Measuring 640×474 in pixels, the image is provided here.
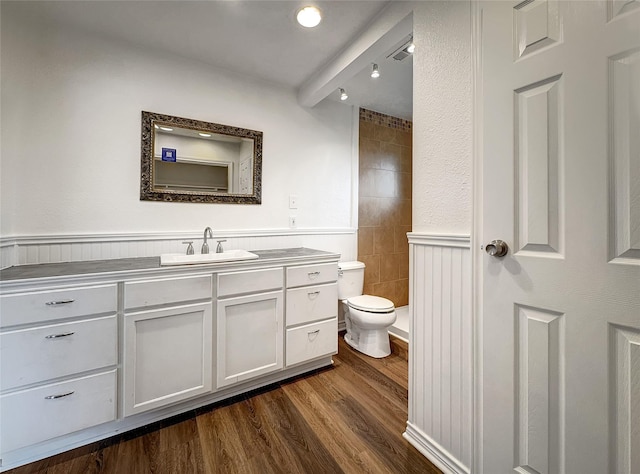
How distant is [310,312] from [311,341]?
0.21 m

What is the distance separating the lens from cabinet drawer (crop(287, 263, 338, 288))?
1.85 meters

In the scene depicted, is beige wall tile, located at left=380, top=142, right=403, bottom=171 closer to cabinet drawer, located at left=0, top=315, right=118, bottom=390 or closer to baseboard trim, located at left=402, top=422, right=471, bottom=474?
baseboard trim, located at left=402, top=422, right=471, bottom=474

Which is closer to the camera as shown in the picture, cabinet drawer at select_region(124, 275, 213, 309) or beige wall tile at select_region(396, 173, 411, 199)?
cabinet drawer at select_region(124, 275, 213, 309)

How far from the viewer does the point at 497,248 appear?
97 cm

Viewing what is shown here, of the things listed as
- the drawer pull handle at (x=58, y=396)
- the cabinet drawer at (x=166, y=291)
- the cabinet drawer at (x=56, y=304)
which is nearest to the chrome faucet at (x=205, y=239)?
the cabinet drawer at (x=166, y=291)

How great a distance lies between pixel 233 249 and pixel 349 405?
4.52 ft

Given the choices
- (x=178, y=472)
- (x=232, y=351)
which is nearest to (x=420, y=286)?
(x=232, y=351)

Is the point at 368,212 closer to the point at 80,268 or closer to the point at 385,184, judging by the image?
the point at 385,184

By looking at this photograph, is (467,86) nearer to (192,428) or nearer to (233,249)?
(233,249)

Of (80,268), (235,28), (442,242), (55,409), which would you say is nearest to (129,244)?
(80,268)

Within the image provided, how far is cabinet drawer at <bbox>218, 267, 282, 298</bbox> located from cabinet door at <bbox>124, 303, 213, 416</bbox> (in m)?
0.15

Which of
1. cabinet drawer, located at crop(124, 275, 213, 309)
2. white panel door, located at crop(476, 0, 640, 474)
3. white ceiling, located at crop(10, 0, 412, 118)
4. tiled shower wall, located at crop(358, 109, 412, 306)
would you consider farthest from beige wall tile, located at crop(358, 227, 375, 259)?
white panel door, located at crop(476, 0, 640, 474)

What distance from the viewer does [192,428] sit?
144cm

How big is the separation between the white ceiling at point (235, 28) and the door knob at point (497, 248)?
1396 millimetres
